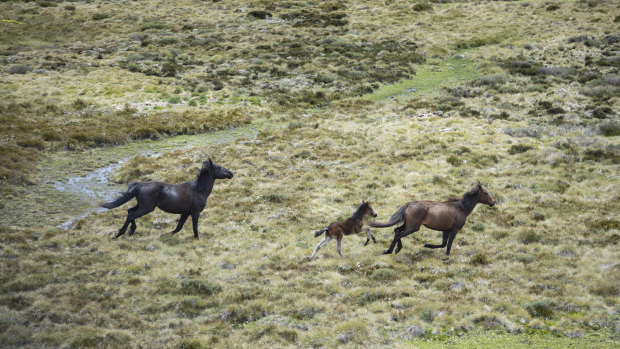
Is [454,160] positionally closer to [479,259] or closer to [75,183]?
[479,259]

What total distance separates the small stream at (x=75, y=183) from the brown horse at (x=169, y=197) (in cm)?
326

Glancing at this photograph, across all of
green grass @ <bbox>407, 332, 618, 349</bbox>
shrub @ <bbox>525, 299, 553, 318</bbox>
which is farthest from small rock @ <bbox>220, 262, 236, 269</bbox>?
shrub @ <bbox>525, 299, 553, 318</bbox>

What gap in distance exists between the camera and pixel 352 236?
1551 centimetres

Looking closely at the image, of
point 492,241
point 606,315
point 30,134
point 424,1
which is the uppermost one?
point 424,1

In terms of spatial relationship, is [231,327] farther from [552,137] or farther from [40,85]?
[40,85]

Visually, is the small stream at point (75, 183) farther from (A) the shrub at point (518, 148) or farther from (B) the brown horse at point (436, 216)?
(A) the shrub at point (518, 148)

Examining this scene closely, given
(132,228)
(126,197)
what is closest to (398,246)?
(126,197)

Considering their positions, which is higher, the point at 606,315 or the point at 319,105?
the point at 606,315

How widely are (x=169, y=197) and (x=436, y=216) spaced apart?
360 inches

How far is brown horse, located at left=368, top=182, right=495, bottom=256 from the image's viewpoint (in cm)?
1325

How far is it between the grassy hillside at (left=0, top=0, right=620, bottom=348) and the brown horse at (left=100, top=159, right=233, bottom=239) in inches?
38.6

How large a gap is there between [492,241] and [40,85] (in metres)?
38.7

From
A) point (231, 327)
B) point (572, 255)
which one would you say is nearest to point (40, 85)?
point (231, 327)

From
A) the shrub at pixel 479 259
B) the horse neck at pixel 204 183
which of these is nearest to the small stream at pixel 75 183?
the horse neck at pixel 204 183
